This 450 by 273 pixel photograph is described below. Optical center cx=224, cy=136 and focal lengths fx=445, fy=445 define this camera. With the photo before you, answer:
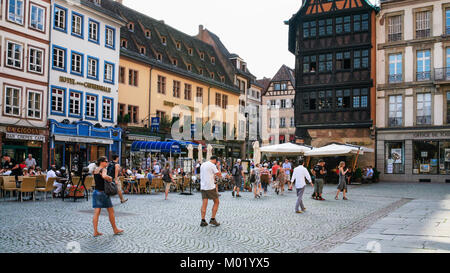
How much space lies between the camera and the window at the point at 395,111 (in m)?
33.8

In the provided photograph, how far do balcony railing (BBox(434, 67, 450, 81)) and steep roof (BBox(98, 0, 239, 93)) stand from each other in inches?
897

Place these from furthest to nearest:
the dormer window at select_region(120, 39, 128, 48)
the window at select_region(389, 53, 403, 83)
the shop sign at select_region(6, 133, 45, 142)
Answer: the dormer window at select_region(120, 39, 128, 48)
the window at select_region(389, 53, 403, 83)
the shop sign at select_region(6, 133, 45, 142)

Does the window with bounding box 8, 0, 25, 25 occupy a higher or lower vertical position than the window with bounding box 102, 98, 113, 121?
higher

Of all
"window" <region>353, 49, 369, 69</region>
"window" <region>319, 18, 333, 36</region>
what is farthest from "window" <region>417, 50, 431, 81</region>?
"window" <region>319, 18, 333, 36</region>

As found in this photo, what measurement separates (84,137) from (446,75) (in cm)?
2619

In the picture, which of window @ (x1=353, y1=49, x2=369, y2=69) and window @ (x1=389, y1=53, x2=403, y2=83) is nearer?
window @ (x1=389, y1=53, x2=403, y2=83)

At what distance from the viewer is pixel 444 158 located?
3197 centimetres

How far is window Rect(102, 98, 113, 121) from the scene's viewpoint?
1341 inches

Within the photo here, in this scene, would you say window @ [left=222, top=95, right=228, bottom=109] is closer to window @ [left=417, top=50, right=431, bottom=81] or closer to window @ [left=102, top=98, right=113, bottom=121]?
window @ [left=102, top=98, right=113, bottom=121]

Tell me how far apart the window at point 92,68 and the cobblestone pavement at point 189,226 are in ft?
59.4

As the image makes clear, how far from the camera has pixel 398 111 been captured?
3388 centimetres

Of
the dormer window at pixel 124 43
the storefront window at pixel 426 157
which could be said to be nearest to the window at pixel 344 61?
the storefront window at pixel 426 157

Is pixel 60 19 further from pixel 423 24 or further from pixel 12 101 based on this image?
pixel 423 24

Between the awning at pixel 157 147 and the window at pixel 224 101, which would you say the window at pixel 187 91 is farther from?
the awning at pixel 157 147
